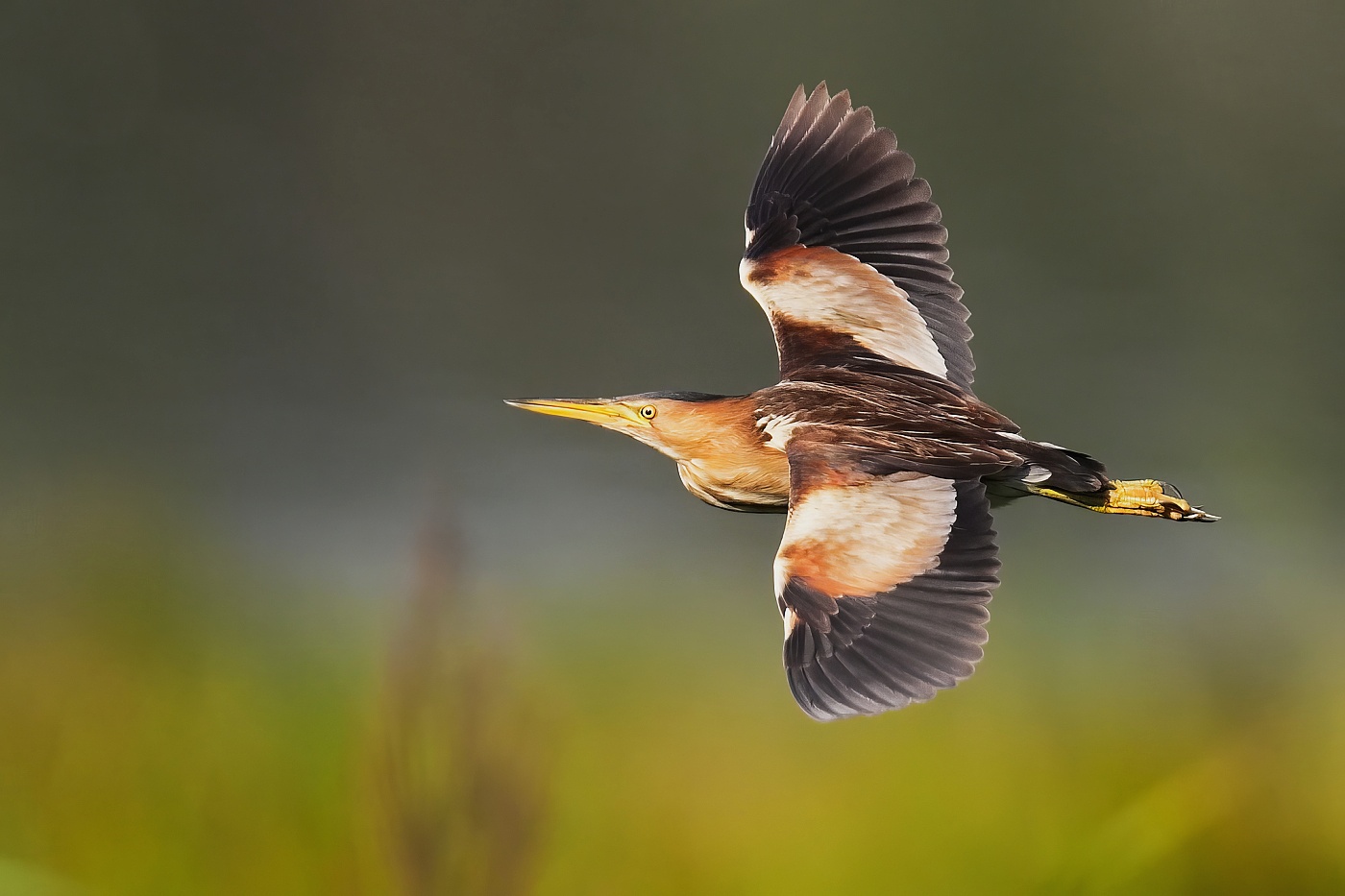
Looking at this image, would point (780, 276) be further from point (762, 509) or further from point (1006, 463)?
point (1006, 463)

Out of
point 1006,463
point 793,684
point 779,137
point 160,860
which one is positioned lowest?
point 160,860

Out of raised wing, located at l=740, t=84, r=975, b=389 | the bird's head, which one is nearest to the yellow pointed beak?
the bird's head

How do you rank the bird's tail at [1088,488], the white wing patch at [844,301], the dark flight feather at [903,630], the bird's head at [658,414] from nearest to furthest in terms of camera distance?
1. the dark flight feather at [903,630]
2. the bird's tail at [1088,488]
3. the bird's head at [658,414]
4. the white wing patch at [844,301]

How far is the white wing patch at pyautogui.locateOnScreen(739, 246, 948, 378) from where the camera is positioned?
4.52 ft

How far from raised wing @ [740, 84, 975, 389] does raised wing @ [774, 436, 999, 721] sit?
12.5 inches

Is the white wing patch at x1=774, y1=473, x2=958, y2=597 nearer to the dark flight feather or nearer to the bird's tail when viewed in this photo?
the dark flight feather

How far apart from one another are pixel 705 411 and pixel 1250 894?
114 cm

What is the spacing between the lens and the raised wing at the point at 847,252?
54.6 inches

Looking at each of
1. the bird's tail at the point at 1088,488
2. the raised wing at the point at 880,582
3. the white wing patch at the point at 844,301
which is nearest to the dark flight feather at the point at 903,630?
the raised wing at the point at 880,582

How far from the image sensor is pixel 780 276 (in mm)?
1455

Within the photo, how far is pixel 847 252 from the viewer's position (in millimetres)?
1462

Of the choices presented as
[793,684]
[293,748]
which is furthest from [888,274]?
[293,748]

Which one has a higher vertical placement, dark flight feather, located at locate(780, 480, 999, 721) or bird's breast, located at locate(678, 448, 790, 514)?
bird's breast, located at locate(678, 448, 790, 514)

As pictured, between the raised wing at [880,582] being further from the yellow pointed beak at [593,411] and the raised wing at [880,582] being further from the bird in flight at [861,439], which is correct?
the yellow pointed beak at [593,411]
